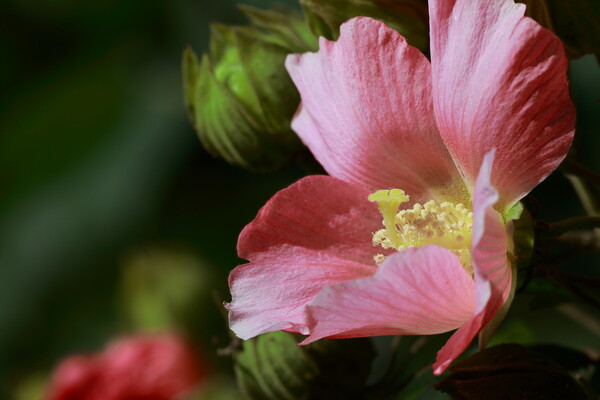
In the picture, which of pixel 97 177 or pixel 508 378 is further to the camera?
pixel 97 177

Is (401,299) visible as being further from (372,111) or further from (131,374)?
(131,374)

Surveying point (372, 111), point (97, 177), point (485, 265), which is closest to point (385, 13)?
point (372, 111)

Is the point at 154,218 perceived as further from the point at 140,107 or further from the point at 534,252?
the point at 534,252

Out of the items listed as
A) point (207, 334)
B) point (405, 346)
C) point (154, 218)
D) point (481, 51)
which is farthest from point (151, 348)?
point (481, 51)

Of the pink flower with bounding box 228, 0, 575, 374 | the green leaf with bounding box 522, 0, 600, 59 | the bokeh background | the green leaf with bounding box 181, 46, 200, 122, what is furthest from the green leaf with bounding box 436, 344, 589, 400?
the bokeh background

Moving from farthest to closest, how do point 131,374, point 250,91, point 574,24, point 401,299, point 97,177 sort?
1. point 97,177
2. point 131,374
3. point 250,91
4. point 574,24
5. point 401,299

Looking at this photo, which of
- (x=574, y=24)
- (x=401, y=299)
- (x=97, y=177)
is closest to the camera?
(x=401, y=299)
